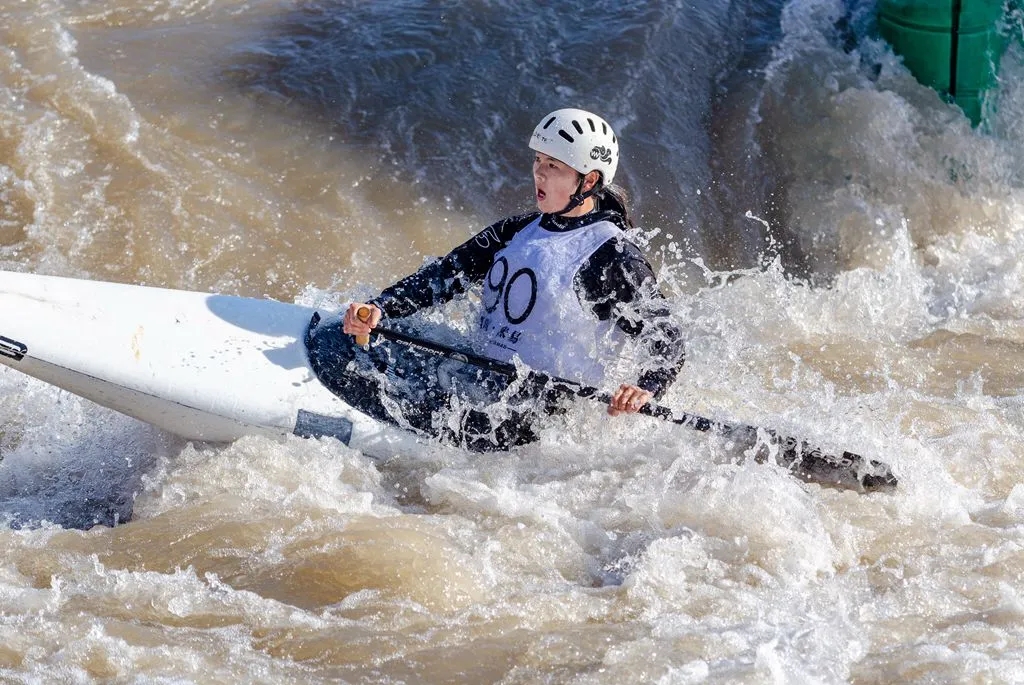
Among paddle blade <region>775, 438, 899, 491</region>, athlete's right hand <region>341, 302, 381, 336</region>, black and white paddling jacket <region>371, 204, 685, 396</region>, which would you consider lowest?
paddle blade <region>775, 438, 899, 491</region>

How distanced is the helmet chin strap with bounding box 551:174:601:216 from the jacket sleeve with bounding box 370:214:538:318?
28 cm

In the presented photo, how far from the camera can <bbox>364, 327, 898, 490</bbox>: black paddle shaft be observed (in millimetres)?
4297

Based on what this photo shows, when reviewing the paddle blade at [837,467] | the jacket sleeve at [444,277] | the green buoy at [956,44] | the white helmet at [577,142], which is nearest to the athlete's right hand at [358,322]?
the jacket sleeve at [444,277]

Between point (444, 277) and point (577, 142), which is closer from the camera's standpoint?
point (577, 142)

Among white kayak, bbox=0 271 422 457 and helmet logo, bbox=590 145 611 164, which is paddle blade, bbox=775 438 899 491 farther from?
white kayak, bbox=0 271 422 457

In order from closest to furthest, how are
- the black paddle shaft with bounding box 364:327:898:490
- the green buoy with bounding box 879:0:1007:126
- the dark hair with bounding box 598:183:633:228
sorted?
the black paddle shaft with bounding box 364:327:898:490 → the dark hair with bounding box 598:183:633:228 → the green buoy with bounding box 879:0:1007:126

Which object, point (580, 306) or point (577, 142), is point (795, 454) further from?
point (577, 142)

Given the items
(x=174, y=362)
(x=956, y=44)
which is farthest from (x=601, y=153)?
(x=956, y=44)

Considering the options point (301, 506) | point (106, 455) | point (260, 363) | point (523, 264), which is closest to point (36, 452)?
point (106, 455)

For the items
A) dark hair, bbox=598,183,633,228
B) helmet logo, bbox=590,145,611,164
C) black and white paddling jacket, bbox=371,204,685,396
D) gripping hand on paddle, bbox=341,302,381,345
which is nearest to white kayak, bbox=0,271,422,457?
gripping hand on paddle, bbox=341,302,381,345

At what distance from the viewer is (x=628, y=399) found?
409 centimetres

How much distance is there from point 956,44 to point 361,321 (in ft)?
16.2

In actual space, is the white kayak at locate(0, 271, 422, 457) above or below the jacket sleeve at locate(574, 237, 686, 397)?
below

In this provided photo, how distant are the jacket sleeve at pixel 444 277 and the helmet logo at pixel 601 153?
0.44 metres
